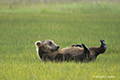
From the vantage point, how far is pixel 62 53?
19.4 feet

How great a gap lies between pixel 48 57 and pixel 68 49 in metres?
0.52

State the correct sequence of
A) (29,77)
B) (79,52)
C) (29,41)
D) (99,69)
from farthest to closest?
(29,41) → (79,52) → (99,69) → (29,77)

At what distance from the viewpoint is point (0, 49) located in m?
8.49

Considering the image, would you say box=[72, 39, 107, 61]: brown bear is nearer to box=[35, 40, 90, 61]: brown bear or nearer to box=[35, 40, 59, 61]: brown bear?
box=[35, 40, 90, 61]: brown bear

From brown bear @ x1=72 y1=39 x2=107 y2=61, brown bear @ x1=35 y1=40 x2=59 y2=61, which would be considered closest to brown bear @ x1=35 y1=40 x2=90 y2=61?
brown bear @ x1=35 y1=40 x2=59 y2=61

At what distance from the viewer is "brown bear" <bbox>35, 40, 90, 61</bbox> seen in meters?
5.82

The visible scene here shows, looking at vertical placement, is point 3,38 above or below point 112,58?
above

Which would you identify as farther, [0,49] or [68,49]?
[0,49]

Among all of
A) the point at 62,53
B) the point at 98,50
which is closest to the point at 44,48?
the point at 62,53

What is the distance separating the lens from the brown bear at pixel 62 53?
5817 millimetres

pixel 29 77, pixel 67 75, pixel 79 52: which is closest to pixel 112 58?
pixel 79 52

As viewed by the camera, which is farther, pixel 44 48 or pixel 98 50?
pixel 44 48

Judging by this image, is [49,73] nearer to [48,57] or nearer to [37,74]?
[37,74]

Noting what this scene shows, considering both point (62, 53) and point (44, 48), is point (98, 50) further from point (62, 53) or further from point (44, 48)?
point (44, 48)
